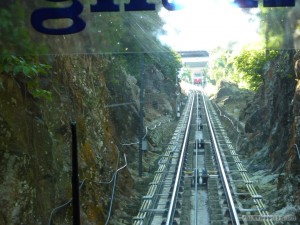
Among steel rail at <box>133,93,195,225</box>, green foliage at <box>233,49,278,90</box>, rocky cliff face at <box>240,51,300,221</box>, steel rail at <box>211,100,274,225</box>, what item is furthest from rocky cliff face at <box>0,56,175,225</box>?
green foliage at <box>233,49,278,90</box>

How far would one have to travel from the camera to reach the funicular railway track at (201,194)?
11.0 m

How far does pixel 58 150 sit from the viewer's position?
26.0ft

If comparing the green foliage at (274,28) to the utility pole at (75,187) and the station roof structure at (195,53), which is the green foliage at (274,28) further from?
the utility pole at (75,187)

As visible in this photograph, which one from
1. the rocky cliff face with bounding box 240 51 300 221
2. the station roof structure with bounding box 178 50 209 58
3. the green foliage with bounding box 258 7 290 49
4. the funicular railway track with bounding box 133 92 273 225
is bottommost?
the funicular railway track with bounding box 133 92 273 225

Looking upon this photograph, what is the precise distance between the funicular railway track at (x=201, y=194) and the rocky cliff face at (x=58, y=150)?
905 mm

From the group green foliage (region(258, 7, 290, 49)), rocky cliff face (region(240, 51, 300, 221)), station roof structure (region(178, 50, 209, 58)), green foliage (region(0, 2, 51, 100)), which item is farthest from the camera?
rocky cliff face (region(240, 51, 300, 221))

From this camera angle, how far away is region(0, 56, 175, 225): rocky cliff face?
6320 millimetres

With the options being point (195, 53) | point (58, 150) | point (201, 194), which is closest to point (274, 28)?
point (195, 53)

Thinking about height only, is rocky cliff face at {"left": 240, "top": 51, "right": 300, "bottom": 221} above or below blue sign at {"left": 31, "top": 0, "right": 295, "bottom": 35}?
below

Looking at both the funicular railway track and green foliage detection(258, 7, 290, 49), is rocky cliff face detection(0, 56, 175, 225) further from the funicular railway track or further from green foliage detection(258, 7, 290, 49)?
green foliage detection(258, 7, 290, 49)

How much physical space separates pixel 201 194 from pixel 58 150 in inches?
286

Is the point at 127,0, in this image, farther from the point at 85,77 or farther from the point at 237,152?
the point at 237,152

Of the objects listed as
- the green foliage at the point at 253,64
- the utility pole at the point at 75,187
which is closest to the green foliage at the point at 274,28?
the utility pole at the point at 75,187

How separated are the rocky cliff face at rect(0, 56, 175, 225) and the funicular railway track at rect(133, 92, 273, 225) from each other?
905 mm
